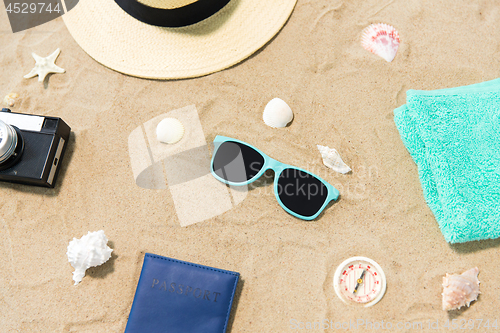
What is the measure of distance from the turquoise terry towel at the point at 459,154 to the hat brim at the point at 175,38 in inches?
26.7

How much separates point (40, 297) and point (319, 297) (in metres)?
1.08

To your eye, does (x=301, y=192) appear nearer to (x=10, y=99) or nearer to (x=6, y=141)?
(x=6, y=141)

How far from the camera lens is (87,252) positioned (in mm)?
1177

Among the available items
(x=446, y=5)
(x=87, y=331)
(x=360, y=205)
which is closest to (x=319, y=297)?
(x=360, y=205)

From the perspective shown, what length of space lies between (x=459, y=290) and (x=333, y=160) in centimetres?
64

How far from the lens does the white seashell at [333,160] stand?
1267mm

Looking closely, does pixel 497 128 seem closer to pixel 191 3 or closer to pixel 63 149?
pixel 191 3

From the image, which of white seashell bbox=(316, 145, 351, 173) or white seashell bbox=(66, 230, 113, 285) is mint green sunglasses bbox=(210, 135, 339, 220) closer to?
white seashell bbox=(316, 145, 351, 173)

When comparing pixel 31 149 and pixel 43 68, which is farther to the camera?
pixel 43 68

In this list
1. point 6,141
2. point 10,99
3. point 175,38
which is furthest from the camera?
point 10,99

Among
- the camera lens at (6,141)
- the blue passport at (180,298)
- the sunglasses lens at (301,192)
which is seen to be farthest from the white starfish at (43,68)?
the sunglasses lens at (301,192)

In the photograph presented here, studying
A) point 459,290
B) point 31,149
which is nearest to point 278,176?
point 459,290

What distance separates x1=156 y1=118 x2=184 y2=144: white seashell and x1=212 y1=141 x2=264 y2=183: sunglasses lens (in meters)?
0.19

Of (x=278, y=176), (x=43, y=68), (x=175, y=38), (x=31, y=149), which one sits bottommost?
(x=278, y=176)
